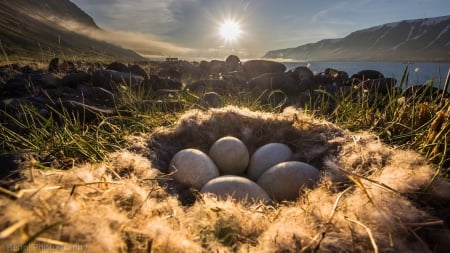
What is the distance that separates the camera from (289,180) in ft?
8.18

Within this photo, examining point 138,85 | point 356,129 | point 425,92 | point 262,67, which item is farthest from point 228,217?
point 262,67

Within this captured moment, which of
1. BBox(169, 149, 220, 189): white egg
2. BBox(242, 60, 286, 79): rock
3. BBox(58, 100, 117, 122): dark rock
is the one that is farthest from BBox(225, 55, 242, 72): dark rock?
BBox(169, 149, 220, 189): white egg

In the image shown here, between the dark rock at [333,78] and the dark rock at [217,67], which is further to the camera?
the dark rock at [217,67]

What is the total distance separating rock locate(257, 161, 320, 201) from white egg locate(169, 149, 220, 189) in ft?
1.60

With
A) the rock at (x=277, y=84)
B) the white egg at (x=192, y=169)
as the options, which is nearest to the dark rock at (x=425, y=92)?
the white egg at (x=192, y=169)

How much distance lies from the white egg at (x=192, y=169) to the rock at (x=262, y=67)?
46.2ft

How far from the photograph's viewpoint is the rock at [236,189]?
2.27 m

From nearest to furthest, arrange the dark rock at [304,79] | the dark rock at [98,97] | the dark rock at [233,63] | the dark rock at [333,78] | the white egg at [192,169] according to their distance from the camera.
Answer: the white egg at [192,169] → the dark rock at [98,97] → the dark rock at [304,79] → the dark rock at [333,78] → the dark rock at [233,63]

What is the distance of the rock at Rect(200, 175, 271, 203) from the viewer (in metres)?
2.27

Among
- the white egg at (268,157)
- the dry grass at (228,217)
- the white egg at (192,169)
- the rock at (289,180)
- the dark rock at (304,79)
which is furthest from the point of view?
the dark rock at (304,79)

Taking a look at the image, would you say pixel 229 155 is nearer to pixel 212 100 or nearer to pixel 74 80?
pixel 212 100

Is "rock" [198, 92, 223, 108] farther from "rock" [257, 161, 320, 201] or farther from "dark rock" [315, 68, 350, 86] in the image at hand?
"dark rock" [315, 68, 350, 86]

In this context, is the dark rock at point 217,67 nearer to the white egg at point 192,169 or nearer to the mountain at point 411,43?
the white egg at point 192,169

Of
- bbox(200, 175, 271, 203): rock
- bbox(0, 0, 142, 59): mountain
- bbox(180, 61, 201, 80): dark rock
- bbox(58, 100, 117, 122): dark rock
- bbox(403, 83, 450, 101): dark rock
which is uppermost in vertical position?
bbox(0, 0, 142, 59): mountain
